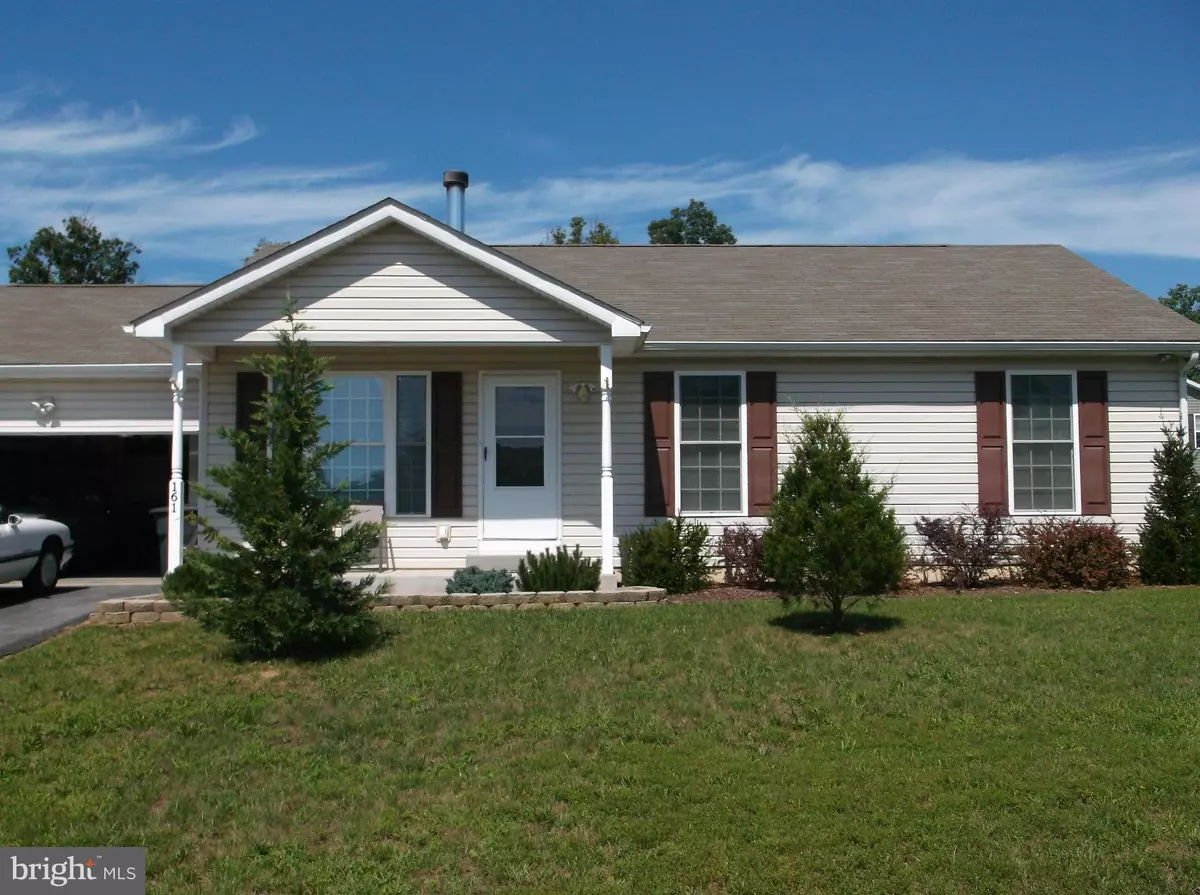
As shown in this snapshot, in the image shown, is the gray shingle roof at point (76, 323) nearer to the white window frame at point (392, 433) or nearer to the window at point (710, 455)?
the white window frame at point (392, 433)

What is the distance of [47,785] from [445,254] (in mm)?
7013

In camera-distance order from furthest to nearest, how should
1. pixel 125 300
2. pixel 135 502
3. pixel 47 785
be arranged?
pixel 135 502 → pixel 125 300 → pixel 47 785

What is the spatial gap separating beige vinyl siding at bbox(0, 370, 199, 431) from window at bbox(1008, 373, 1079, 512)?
1021 cm

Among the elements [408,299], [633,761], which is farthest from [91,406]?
[633,761]

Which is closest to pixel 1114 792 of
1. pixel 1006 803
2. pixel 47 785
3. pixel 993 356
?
pixel 1006 803

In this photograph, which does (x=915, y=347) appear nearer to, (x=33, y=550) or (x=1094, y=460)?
(x=1094, y=460)

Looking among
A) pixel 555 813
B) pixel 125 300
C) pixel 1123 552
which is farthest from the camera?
pixel 125 300

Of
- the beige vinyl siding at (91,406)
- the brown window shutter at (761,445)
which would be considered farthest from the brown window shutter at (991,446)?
the beige vinyl siding at (91,406)

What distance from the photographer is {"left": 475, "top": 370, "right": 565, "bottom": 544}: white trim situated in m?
12.7

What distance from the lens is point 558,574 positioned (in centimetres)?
1095

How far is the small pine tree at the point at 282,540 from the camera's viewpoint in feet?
27.1

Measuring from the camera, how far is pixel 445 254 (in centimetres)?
1138

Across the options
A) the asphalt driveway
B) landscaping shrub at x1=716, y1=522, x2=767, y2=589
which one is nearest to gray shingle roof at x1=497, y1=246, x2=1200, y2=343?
landscaping shrub at x1=716, y1=522, x2=767, y2=589

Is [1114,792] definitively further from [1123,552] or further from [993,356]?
[993,356]
